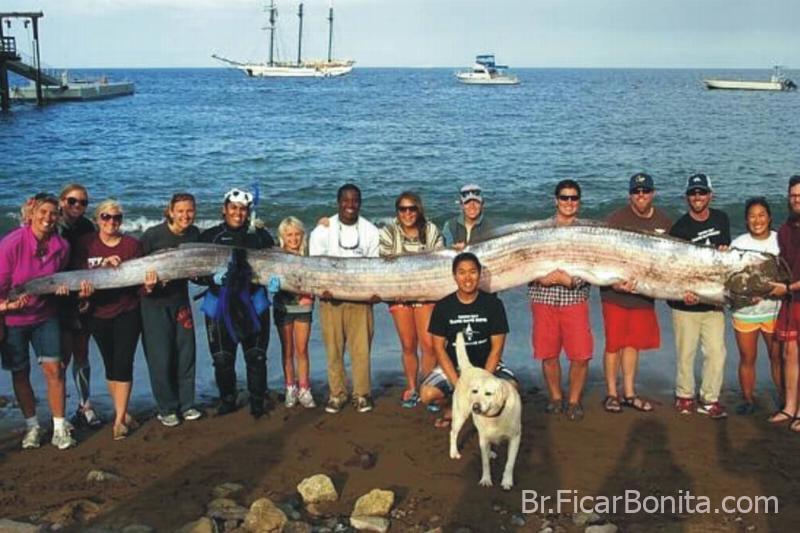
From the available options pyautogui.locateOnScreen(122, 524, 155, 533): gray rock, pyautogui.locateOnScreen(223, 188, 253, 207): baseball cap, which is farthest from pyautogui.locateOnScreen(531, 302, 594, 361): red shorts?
pyautogui.locateOnScreen(122, 524, 155, 533): gray rock

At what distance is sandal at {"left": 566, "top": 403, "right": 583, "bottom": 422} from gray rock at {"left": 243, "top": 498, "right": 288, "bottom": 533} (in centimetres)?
286

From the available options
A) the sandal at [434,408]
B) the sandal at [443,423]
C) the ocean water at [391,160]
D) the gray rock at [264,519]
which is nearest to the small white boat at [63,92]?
the ocean water at [391,160]

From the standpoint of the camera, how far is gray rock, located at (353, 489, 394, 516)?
202 inches

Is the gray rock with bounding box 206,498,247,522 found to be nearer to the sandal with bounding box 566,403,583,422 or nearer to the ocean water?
the ocean water

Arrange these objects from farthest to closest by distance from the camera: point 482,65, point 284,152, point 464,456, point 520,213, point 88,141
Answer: point 482,65, point 88,141, point 284,152, point 520,213, point 464,456

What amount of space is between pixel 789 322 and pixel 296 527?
433 centimetres

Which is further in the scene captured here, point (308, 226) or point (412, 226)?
point (308, 226)

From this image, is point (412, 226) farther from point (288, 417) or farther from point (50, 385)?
point (50, 385)

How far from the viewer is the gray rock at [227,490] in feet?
18.0

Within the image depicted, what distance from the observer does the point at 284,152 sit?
103 feet

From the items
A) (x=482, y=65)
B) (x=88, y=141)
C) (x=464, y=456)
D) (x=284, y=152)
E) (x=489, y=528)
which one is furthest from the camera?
(x=482, y=65)

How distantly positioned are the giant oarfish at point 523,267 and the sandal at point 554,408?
116cm

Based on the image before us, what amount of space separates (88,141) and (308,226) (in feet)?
72.2

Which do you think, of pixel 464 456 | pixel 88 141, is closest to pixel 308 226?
pixel 464 456
